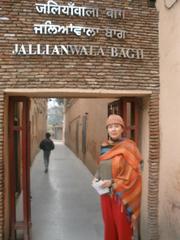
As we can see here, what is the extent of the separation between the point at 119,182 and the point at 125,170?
147 mm

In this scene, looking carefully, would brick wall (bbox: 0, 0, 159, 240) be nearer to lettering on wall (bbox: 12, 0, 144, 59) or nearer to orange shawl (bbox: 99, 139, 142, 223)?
lettering on wall (bbox: 12, 0, 144, 59)

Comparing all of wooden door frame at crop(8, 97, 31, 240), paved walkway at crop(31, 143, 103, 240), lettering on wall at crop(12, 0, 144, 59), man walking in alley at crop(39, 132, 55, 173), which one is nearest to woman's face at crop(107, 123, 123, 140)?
lettering on wall at crop(12, 0, 144, 59)

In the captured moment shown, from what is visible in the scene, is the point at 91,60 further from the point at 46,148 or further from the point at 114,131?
the point at 46,148

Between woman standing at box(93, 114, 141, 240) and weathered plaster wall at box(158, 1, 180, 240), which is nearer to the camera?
woman standing at box(93, 114, 141, 240)

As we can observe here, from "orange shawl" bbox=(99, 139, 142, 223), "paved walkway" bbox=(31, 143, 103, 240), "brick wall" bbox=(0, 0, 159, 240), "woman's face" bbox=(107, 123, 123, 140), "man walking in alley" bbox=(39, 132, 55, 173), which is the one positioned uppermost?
"brick wall" bbox=(0, 0, 159, 240)

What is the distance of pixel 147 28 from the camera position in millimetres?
7031

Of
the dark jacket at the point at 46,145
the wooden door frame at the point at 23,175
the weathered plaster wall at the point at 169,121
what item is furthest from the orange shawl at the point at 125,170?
the dark jacket at the point at 46,145

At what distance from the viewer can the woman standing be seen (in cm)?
455

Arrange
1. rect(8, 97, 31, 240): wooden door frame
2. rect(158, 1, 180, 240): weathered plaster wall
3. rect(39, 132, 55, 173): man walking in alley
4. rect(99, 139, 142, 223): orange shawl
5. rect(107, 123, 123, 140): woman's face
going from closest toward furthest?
rect(99, 139, 142, 223): orange shawl → rect(107, 123, 123, 140): woman's face → rect(158, 1, 180, 240): weathered plaster wall → rect(8, 97, 31, 240): wooden door frame → rect(39, 132, 55, 173): man walking in alley

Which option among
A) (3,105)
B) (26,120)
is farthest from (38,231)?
(3,105)

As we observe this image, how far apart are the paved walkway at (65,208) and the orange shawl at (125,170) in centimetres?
309

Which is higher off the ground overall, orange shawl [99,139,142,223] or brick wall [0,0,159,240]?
brick wall [0,0,159,240]

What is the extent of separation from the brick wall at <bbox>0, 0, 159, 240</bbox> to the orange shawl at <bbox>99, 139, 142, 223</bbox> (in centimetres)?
226

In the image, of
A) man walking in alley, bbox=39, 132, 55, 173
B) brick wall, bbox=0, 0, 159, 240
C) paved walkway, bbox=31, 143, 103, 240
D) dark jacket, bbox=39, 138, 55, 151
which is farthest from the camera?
dark jacket, bbox=39, 138, 55, 151
